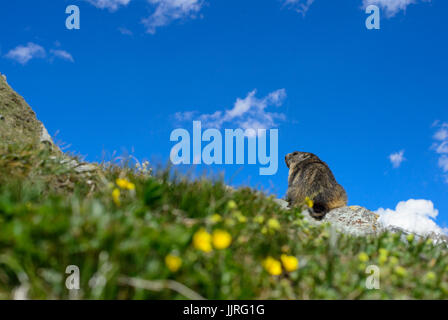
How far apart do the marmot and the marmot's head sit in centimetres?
55

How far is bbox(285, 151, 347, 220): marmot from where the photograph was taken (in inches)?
448

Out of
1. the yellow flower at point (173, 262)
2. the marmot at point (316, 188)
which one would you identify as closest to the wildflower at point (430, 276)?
the yellow flower at point (173, 262)

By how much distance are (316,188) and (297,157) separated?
3206mm

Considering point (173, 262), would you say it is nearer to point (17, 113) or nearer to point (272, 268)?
point (272, 268)

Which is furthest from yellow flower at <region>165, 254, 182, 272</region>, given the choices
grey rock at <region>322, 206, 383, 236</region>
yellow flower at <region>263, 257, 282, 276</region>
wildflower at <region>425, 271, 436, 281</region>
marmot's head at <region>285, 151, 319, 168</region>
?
marmot's head at <region>285, 151, 319, 168</region>

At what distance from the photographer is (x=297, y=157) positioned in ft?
47.6

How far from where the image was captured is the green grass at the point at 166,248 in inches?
96.5

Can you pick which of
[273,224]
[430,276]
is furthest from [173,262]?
[430,276]

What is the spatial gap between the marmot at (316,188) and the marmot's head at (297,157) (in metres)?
0.55

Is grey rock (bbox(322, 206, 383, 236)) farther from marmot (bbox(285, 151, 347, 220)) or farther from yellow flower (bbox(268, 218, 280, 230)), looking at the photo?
yellow flower (bbox(268, 218, 280, 230))

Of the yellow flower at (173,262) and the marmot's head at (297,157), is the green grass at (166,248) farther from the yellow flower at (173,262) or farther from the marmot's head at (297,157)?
the marmot's head at (297,157)
